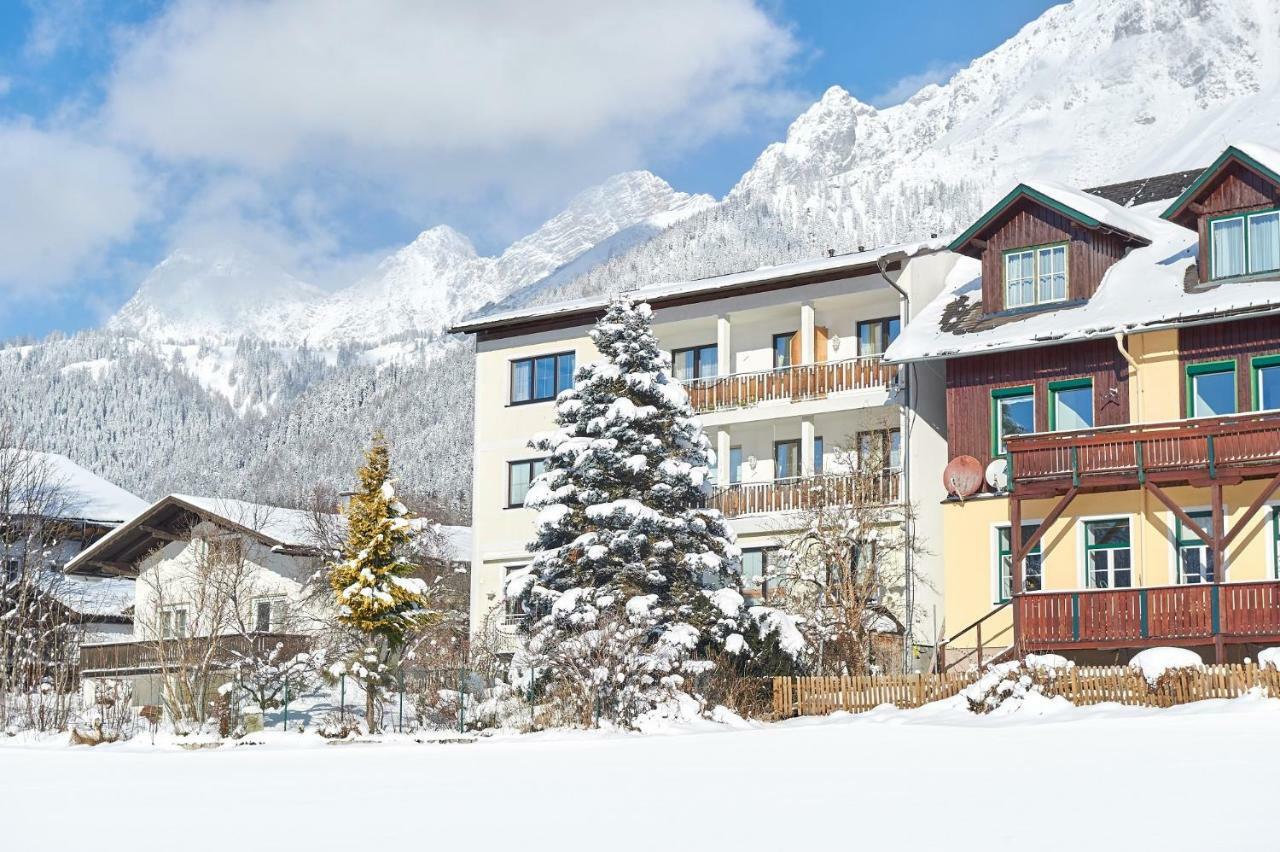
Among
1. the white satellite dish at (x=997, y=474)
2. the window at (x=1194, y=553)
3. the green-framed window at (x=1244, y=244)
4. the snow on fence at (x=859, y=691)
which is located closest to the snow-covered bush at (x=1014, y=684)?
the snow on fence at (x=859, y=691)

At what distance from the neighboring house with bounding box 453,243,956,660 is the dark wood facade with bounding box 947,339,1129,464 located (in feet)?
6.41

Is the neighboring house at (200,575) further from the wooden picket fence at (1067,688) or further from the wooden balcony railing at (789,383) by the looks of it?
the wooden picket fence at (1067,688)

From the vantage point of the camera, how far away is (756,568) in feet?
142

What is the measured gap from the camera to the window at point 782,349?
147 ft

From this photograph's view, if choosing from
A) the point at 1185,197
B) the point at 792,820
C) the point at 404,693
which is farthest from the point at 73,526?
the point at 792,820

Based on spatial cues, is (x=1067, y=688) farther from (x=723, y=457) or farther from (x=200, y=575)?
(x=200, y=575)

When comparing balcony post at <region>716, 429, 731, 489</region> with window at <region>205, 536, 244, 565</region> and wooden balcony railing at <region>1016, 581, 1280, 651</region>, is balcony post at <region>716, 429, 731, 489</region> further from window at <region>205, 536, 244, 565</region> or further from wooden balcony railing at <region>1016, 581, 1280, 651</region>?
window at <region>205, 536, 244, 565</region>

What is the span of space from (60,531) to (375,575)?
30.3m

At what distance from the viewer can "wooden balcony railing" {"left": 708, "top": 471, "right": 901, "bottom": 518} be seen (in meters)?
40.6

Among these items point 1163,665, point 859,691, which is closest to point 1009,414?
point 859,691

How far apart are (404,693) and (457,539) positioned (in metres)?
31.3

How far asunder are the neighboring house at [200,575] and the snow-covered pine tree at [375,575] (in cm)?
1157

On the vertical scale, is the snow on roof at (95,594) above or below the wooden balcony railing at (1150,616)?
above

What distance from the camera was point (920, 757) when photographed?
2362 centimetres
